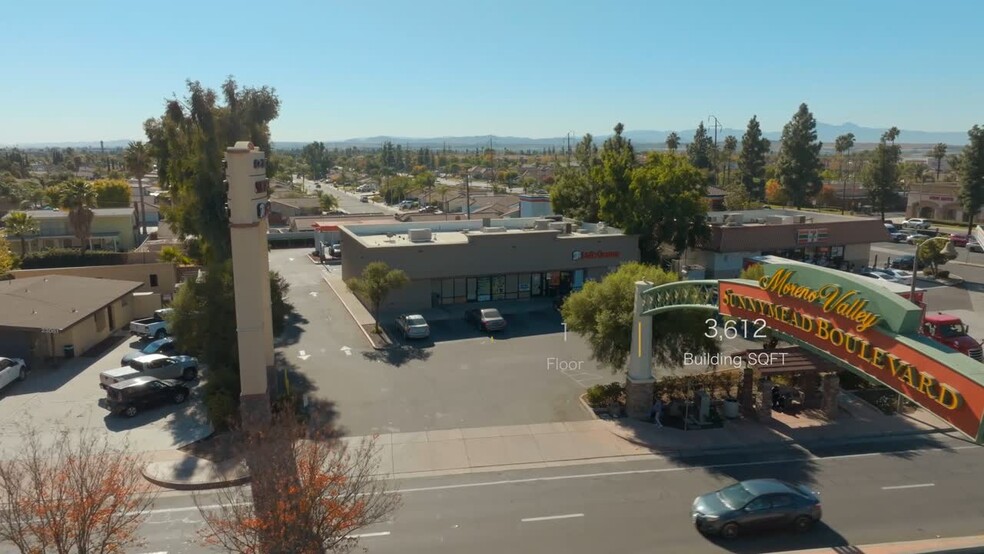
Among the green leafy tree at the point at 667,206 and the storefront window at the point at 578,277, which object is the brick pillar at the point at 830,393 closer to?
the storefront window at the point at 578,277

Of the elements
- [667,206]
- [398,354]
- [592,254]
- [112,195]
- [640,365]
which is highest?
[667,206]

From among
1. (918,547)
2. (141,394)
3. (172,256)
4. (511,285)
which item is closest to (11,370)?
(141,394)

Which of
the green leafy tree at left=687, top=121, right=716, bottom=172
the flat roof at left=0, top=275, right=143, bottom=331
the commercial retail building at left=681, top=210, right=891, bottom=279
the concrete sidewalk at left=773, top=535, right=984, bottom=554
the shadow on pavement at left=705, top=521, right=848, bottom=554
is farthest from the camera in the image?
the green leafy tree at left=687, top=121, right=716, bottom=172

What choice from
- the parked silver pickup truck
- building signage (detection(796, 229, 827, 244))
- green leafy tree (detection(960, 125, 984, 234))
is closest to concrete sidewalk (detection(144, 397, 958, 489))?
the parked silver pickup truck

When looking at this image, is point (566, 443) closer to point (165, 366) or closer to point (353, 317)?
point (165, 366)

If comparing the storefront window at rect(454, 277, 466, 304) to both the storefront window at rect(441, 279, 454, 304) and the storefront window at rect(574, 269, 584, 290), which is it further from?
the storefront window at rect(574, 269, 584, 290)

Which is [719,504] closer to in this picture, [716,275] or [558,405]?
[558,405]
